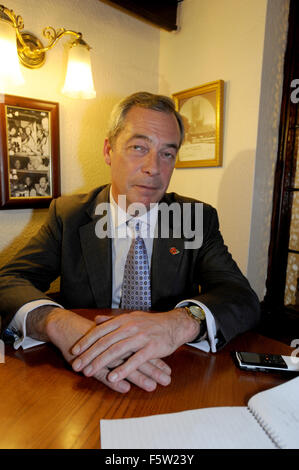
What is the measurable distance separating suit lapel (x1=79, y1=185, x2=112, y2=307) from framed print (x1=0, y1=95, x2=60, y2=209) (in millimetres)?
715

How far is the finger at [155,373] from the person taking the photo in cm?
82

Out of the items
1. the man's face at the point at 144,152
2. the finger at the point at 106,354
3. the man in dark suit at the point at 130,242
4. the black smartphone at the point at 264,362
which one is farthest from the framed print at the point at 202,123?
the finger at the point at 106,354

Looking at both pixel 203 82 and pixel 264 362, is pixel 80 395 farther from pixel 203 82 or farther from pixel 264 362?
pixel 203 82

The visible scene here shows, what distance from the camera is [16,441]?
614 mm

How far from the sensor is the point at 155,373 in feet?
2.74

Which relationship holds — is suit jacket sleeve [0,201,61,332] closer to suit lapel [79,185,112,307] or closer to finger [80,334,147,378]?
suit lapel [79,185,112,307]

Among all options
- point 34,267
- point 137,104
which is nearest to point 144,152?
point 137,104

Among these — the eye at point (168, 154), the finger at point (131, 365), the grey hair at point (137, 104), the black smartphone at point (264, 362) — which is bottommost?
the black smartphone at point (264, 362)

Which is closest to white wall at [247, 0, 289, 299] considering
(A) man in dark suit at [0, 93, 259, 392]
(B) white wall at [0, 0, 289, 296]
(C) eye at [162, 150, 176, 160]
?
(B) white wall at [0, 0, 289, 296]

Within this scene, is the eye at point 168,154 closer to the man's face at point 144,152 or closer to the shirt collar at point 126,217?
the man's face at point 144,152

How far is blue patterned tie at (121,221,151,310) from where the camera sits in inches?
60.7

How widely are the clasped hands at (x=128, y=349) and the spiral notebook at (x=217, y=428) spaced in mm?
139

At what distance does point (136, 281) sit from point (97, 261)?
0.76 feet
